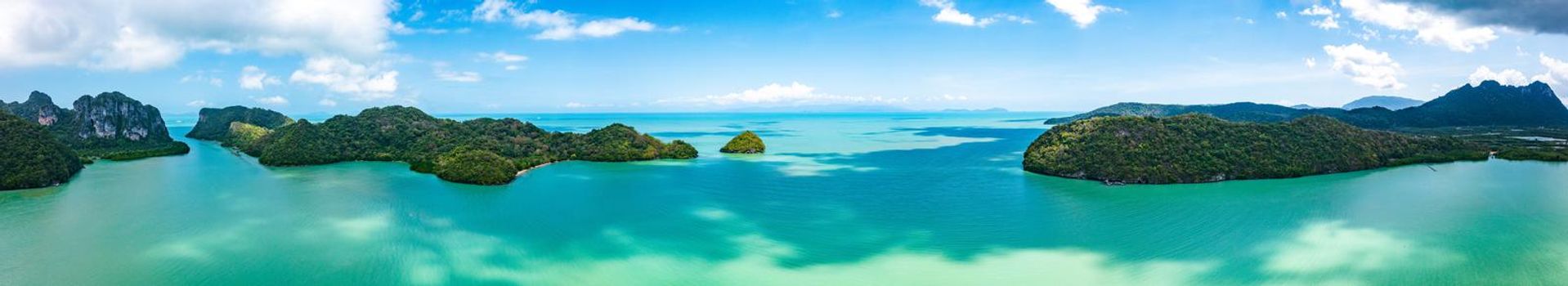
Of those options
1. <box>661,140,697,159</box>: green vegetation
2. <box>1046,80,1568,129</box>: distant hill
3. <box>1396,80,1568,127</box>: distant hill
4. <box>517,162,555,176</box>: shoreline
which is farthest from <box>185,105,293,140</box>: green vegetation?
<box>1396,80,1568,127</box>: distant hill

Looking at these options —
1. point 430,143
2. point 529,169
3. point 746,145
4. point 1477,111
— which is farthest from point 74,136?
point 1477,111

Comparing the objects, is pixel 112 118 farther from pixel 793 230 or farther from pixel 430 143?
pixel 793 230

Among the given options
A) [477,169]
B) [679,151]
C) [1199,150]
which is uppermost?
[1199,150]

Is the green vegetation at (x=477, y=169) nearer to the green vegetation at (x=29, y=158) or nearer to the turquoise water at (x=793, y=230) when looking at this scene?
the turquoise water at (x=793, y=230)

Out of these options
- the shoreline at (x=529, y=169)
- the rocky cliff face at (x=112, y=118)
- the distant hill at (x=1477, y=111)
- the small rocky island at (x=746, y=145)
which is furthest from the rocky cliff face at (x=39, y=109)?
the distant hill at (x=1477, y=111)

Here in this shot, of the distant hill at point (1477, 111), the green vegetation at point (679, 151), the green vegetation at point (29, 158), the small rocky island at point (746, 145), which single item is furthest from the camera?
the distant hill at point (1477, 111)

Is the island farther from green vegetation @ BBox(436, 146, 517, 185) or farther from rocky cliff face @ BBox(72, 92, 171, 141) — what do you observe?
green vegetation @ BBox(436, 146, 517, 185)

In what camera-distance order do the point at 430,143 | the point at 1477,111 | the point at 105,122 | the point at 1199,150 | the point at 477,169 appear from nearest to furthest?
the point at 477,169 < the point at 1199,150 < the point at 430,143 < the point at 105,122 < the point at 1477,111
